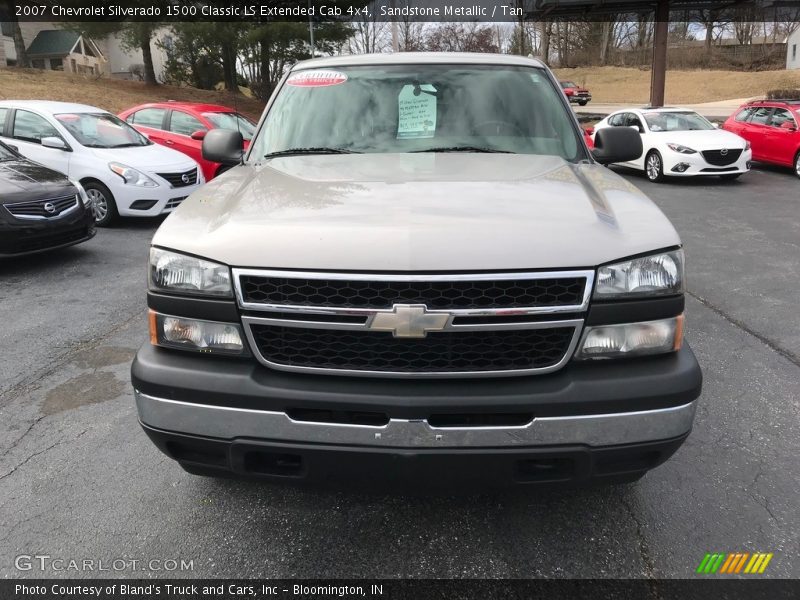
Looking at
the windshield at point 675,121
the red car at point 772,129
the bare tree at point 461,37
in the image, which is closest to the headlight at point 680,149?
the windshield at point 675,121

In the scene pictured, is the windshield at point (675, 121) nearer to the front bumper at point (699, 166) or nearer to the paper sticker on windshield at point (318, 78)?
the front bumper at point (699, 166)

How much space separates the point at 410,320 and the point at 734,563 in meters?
1.58

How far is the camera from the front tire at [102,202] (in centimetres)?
883

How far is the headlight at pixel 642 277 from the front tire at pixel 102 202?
27.5 ft

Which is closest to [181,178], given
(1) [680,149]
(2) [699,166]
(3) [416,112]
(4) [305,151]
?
(4) [305,151]

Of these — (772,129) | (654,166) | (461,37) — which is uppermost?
(461,37)

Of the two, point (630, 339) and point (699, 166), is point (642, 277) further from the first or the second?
point (699, 166)

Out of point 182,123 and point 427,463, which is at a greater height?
point 182,123

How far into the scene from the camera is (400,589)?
2236mm

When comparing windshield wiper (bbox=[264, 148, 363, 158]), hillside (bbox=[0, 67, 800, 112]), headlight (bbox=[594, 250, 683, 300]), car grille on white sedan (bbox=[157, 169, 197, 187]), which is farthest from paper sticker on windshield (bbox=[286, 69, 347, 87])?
hillside (bbox=[0, 67, 800, 112])

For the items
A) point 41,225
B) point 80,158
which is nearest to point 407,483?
point 41,225

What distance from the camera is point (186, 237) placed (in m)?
2.18

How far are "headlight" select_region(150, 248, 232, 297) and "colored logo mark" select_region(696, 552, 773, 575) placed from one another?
79.4 inches

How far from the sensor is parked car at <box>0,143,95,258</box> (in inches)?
244
